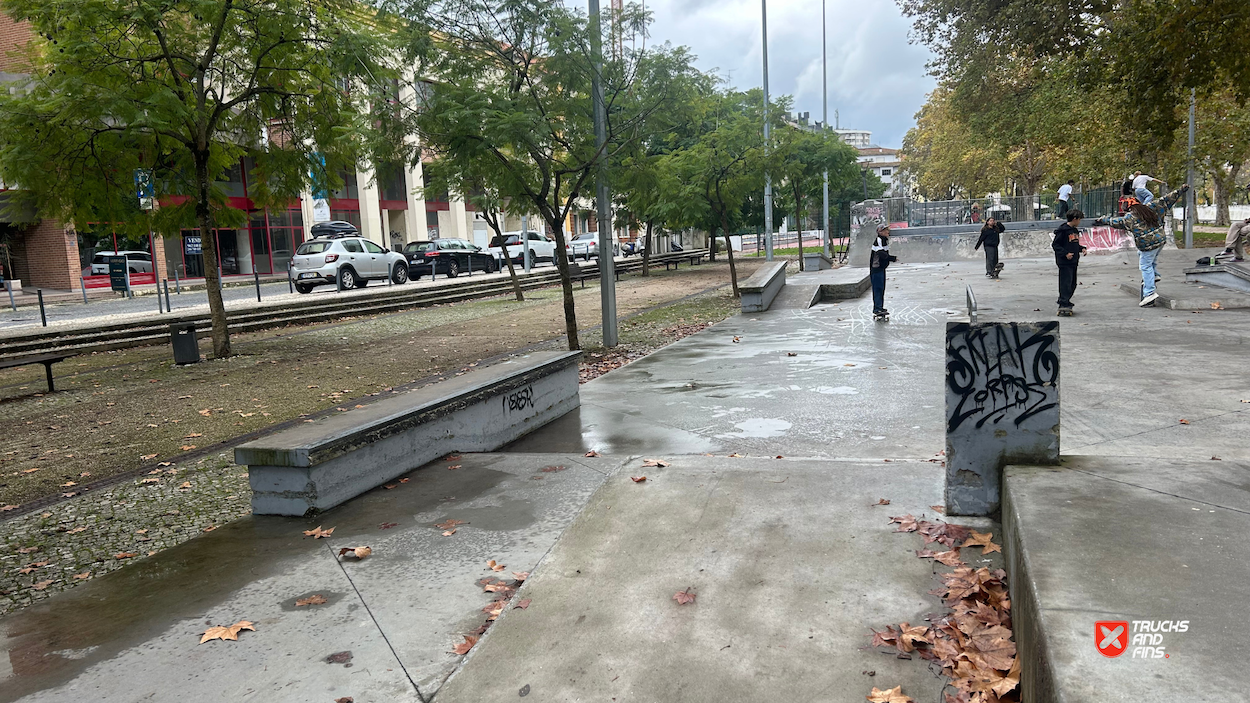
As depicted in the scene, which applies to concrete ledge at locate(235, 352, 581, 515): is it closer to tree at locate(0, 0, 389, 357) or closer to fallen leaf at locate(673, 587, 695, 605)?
fallen leaf at locate(673, 587, 695, 605)

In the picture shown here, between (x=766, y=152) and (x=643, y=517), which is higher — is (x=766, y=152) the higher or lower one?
the higher one

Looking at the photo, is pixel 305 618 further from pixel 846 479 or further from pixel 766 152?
pixel 766 152

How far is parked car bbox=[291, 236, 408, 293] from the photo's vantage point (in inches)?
1013

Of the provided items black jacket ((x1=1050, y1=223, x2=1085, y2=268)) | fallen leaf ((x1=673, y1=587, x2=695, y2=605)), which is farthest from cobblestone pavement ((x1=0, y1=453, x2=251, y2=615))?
black jacket ((x1=1050, y1=223, x2=1085, y2=268))

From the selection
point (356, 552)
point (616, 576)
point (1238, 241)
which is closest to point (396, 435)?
point (356, 552)

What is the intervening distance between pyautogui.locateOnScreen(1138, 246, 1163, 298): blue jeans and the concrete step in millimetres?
10511

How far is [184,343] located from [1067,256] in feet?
44.0

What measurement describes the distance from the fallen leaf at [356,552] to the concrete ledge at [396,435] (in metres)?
0.73

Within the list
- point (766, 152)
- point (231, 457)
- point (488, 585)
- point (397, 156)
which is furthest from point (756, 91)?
point (488, 585)

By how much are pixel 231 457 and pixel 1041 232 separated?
102 ft

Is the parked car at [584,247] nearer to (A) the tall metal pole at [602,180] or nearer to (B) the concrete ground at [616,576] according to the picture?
(A) the tall metal pole at [602,180]

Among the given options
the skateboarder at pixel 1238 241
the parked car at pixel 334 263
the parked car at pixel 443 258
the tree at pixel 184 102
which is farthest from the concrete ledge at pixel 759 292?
the parked car at pixel 443 258

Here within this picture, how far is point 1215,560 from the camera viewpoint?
3012 mm

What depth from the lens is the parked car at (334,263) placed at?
25.7m
